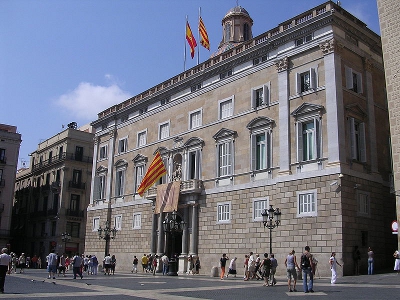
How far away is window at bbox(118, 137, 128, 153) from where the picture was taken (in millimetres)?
46688

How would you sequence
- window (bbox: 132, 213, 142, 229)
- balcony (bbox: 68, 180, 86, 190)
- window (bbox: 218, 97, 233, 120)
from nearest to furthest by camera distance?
window (bbox: 218, 97, 233, 120), window (bbox: 132, 213, 142, 229), balcony (bbox: 68, 180, 86, 190)

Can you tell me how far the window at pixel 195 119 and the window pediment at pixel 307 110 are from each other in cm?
1019

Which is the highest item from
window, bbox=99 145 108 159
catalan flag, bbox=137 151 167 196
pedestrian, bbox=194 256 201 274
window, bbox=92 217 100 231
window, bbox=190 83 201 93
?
window, bbox=190 83 201 93

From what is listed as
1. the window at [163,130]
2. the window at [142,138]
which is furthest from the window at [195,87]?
the window at [142,138]

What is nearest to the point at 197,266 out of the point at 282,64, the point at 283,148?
the point at 283,148

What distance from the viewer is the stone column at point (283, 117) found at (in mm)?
29594

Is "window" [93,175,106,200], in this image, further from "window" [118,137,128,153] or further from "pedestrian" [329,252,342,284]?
"pedestrian" [329,252,342,284]

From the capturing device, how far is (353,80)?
29703 millimetres

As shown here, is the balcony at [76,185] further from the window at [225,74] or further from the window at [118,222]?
the window at [225,74]

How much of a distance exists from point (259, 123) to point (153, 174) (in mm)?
10706

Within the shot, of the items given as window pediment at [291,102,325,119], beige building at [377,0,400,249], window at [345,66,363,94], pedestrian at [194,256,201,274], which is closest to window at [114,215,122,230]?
pedestrian at [194,256,201,274]

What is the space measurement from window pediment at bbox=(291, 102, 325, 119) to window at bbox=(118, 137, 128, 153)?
2172 cm

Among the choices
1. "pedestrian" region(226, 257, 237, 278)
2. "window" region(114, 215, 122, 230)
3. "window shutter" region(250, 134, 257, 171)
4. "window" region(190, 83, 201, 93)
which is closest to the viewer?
"pedestrian" region(226, 257, 237, 278)

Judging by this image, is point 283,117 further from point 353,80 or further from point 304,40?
point 304,40
